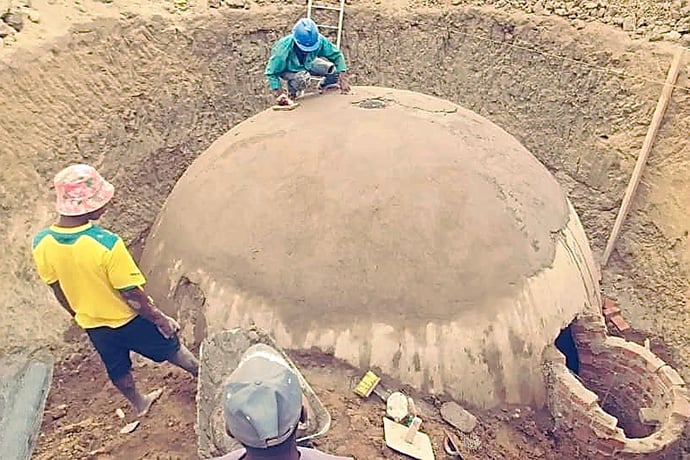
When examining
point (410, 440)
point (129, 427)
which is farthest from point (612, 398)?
point (129, 427)

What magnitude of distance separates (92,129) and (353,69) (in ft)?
14.3

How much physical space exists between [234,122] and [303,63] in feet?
9.82

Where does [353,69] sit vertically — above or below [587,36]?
below

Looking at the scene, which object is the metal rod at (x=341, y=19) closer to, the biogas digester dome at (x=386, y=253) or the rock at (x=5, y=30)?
the rock at (x=5, y=30)

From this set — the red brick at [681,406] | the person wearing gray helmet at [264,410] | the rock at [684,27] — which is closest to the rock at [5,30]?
the person wearing gray helmet at [264,410]

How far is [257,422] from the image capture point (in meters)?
2.45

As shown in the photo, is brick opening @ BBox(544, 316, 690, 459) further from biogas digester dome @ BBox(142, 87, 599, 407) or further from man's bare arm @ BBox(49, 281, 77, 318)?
man's bare arm @ BBox(49, 281, 77, 318)

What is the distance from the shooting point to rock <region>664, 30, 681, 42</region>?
8312mm

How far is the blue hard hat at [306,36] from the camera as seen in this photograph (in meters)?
6.47

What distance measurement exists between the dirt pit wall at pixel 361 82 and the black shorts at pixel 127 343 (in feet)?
5.77

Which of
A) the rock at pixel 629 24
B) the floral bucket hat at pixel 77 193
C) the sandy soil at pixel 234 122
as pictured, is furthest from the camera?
the rock at pixel 629 24

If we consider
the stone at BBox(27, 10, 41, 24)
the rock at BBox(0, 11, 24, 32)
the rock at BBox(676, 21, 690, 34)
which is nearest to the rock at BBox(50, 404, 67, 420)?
the rock at BBox(0, 11, 24, 32)

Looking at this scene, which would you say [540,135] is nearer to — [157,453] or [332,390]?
[332,390]

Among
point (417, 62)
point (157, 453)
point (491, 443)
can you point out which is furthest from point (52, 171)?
point (417, 62)
